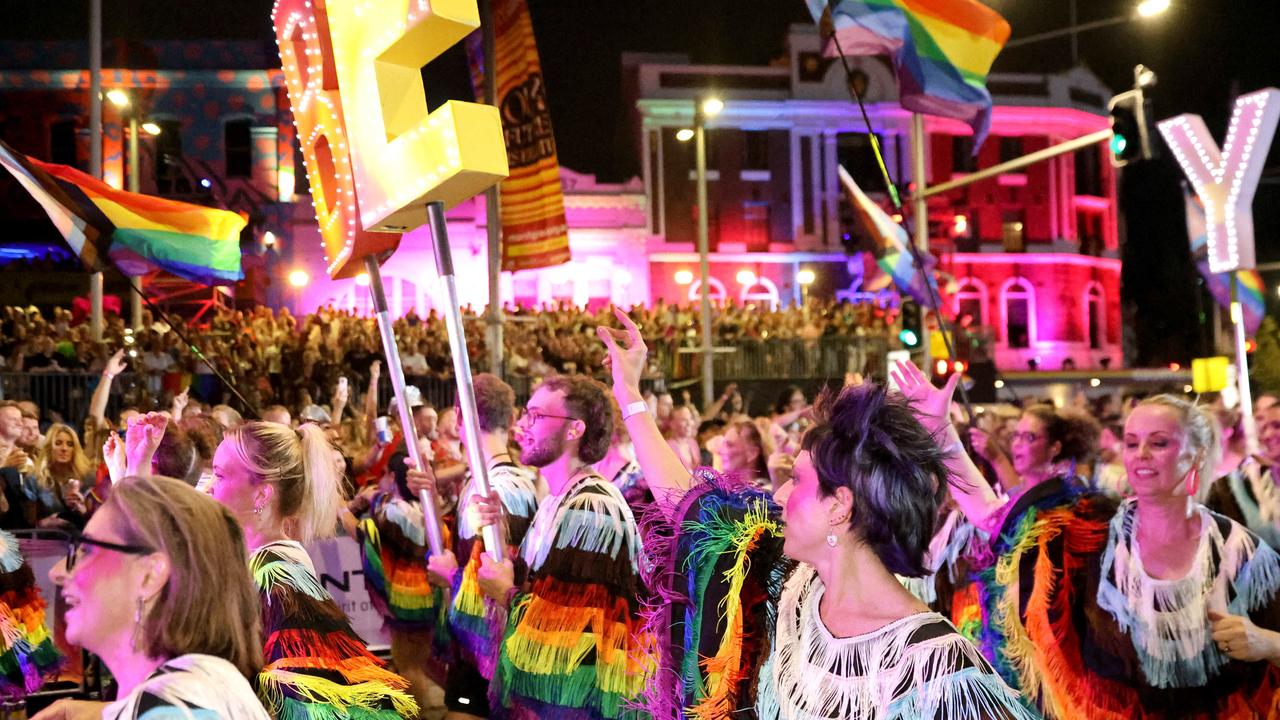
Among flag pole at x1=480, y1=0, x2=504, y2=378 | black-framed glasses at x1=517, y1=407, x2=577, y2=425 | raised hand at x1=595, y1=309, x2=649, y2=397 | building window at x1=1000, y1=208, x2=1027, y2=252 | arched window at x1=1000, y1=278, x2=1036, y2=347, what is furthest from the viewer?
building window at x1=1000, y1=208, x2=1027, y2=252

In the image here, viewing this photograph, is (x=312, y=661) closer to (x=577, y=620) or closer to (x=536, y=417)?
(x=577, y=620)

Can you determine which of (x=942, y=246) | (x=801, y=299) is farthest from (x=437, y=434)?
(x=942, y=246)

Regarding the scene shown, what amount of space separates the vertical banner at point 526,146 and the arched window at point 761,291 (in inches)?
997

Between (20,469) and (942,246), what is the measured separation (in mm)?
37111

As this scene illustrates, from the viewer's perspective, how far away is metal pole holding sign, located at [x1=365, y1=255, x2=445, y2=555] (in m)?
4.95

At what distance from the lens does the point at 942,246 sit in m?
42.3

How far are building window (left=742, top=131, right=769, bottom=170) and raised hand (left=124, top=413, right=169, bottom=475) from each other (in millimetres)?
37907

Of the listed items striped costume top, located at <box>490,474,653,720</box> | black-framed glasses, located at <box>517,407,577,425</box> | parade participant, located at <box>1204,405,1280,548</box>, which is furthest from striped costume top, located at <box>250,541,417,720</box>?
parade participant, located at <box>1204,405,1280,548</box>

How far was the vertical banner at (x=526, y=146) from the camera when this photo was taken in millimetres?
14461

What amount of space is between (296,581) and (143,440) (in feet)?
3.15

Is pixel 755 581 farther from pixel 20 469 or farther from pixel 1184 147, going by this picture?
pixel 1184 147

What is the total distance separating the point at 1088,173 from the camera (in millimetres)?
47469

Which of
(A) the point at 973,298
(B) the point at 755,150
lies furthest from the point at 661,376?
(A) the point at 973,298

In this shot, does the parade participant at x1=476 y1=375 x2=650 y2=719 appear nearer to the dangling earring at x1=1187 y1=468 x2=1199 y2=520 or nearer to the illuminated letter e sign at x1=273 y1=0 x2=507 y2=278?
the illuminated letter e sign at x1=273 y1=0 x2=507 y2=278
